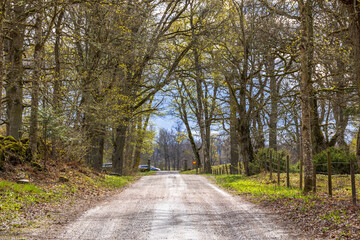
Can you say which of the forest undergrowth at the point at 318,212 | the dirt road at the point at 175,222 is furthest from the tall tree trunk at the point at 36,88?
the forest undergrowth at the point at 318,212

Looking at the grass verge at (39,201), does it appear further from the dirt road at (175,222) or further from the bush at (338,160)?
the bush at (338,160)

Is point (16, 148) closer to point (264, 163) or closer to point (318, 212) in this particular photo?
point (318, 212)

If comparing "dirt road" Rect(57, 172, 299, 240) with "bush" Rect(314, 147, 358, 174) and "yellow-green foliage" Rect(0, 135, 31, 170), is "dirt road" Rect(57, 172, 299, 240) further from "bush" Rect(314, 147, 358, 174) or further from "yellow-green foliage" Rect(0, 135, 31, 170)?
"bush" Rect(314, 147, 358, 174)

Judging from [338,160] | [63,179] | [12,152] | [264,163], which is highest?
[12,152]

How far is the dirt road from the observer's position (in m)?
6.38

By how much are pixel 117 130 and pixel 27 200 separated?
44.8ft

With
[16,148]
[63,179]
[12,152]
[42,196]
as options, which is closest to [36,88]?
[16,148]

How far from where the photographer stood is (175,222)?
7398 millimetres

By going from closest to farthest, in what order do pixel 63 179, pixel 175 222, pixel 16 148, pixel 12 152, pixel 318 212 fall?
pixel 175 222 → pixel 318 212 → pixel 12 152 → pixel 16 148 → pixel 63 179

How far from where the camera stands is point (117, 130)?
22625mm

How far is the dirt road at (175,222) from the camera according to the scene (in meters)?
6.38

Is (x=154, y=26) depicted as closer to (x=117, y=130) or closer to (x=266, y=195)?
(x=117, y=130)

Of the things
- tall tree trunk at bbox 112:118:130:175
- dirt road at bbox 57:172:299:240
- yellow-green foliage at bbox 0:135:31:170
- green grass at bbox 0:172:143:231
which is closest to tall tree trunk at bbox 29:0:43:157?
yellow-green foliage at bbox 0:135:31:170

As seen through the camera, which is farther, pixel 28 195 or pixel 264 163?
pixel 264 163
